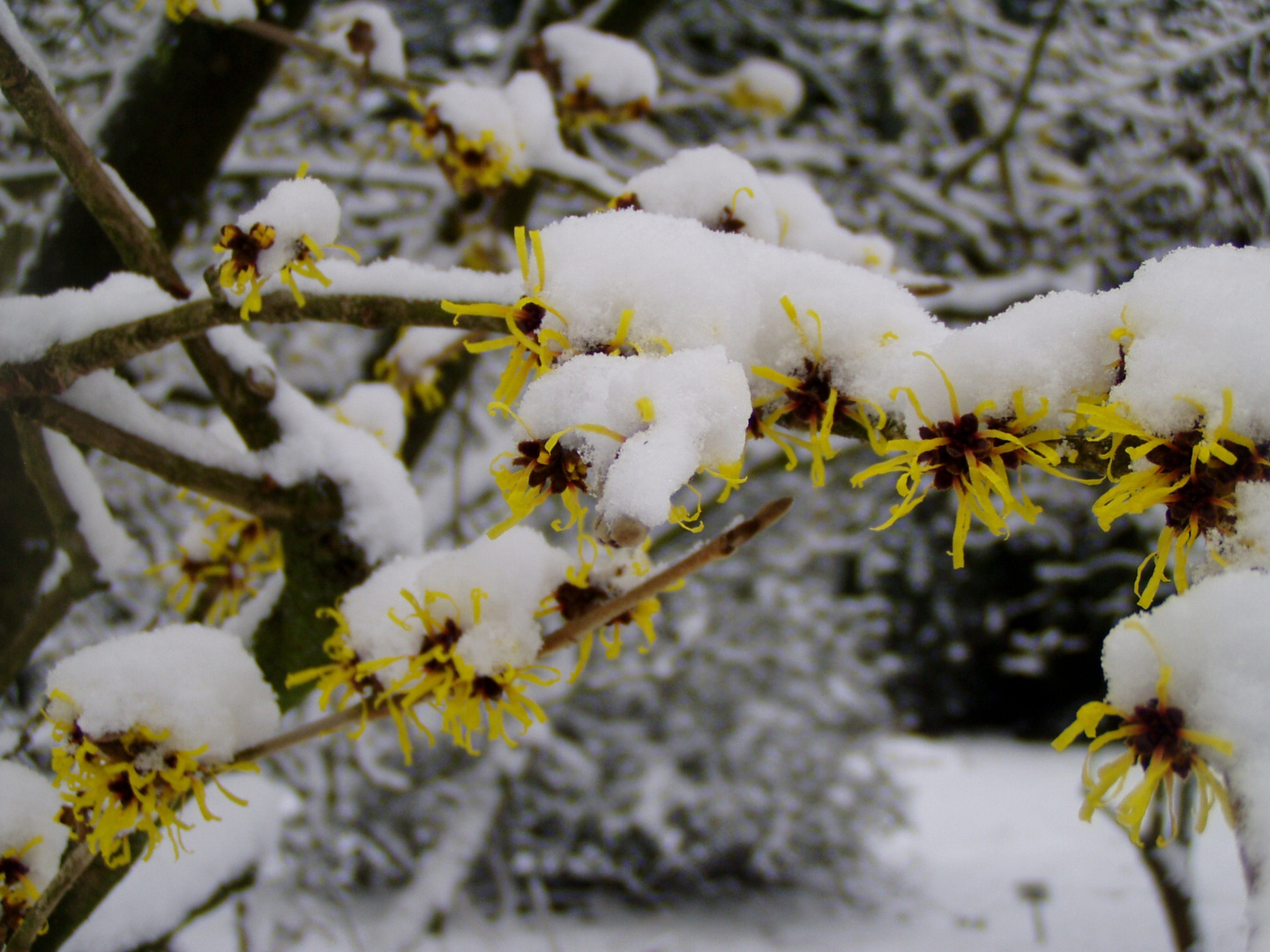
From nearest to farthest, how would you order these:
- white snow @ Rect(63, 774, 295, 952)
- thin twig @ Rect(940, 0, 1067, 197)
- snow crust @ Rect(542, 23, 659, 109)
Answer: white snow @ Rect(63, 774, 295, 952) → snow crust @ Rect(542, 23, 659, 109) → thin twig @ Rect(940, 0, 1067, 197)

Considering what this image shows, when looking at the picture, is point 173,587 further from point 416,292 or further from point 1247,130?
point 1247,130

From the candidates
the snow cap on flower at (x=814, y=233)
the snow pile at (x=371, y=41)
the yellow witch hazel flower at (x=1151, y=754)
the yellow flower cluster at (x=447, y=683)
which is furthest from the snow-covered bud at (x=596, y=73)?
the yellow witch hazel flower at (x=1151, y=754)

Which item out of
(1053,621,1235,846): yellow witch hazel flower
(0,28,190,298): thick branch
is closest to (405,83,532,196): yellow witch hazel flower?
(0,28,190,298): thick branch

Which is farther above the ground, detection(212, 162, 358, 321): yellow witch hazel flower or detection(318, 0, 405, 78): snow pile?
detection(318, 0, 405, 78): snow pile

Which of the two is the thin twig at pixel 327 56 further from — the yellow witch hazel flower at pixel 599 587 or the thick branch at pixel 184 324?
the yellow witch hazel flower at pixel 599 587

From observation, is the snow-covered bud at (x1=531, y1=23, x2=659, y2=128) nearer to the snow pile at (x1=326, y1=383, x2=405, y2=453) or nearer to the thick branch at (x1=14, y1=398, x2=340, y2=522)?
the snow pile at (x1=326, y1=383, x2=405, y2=453)

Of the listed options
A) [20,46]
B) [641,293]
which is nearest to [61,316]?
[20,46]
